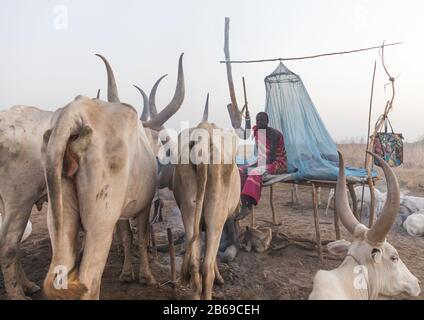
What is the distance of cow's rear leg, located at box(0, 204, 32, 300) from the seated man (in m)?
3.03

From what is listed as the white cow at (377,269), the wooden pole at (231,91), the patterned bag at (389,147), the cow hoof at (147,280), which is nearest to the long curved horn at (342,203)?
the white cow at (377,269)

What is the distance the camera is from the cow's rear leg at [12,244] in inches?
117

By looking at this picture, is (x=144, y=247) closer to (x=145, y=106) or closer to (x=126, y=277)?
(x=126, y=277)

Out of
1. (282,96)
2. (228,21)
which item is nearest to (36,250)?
(282,96)

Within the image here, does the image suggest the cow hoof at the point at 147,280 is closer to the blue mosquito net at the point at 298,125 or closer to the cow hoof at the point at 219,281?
the cow hoof at the point at 219,281

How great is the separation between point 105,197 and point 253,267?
9.61 feet

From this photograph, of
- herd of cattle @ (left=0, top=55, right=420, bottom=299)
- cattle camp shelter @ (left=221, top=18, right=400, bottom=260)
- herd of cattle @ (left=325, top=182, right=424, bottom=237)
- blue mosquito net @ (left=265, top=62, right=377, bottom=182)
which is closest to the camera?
herd of cattle @ (left=0, top=55, right=420, bottom=299)

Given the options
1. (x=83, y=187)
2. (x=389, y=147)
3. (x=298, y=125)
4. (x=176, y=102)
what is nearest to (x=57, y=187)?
(x=83, y=187)

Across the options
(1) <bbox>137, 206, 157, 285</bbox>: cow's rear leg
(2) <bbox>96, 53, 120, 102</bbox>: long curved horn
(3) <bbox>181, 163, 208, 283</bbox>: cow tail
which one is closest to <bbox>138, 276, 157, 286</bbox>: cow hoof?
(1) <bbox>137, 206, 157, 285</bbox>: cow's rear leg

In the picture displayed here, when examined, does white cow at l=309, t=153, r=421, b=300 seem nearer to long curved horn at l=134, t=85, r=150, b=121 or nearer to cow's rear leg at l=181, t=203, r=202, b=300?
cow's rear leg at l=181, t=203, r=202, b=300

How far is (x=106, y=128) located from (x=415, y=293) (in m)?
2.87

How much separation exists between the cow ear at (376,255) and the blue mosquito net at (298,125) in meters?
2.44

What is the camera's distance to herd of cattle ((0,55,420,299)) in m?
2.20

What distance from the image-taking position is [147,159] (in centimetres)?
321
